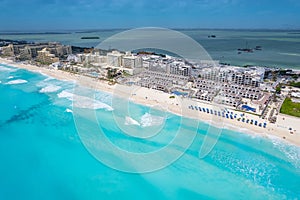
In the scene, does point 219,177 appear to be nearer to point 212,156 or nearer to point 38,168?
point 212,156

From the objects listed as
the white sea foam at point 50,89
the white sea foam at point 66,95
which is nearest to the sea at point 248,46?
the white sea foam at point 66,95

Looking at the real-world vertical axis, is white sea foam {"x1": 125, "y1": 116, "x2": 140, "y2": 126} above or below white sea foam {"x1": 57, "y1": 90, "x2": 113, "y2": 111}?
below

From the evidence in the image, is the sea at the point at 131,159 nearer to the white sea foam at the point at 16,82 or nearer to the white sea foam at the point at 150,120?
the white sea foam at the point at 150,120

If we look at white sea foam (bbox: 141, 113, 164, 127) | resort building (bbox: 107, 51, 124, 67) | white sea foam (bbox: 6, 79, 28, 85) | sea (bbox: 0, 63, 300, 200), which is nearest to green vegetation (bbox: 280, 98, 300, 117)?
sea (bbox: 0, 63, 300, 200)

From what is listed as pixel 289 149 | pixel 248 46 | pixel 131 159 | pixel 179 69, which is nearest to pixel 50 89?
A: pixel 179 69

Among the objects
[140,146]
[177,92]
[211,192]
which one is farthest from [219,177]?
[177,92]

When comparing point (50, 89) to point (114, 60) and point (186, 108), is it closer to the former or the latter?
point (114, 60)

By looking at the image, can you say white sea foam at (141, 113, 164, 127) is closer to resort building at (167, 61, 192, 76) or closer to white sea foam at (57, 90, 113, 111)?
white sea foam at (57, 90, 113, 111)

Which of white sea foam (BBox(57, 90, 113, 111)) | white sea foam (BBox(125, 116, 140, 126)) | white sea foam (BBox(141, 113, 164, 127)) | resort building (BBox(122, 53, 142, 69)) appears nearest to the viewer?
white sea foam (BBox(125, 116, 140, 126))
